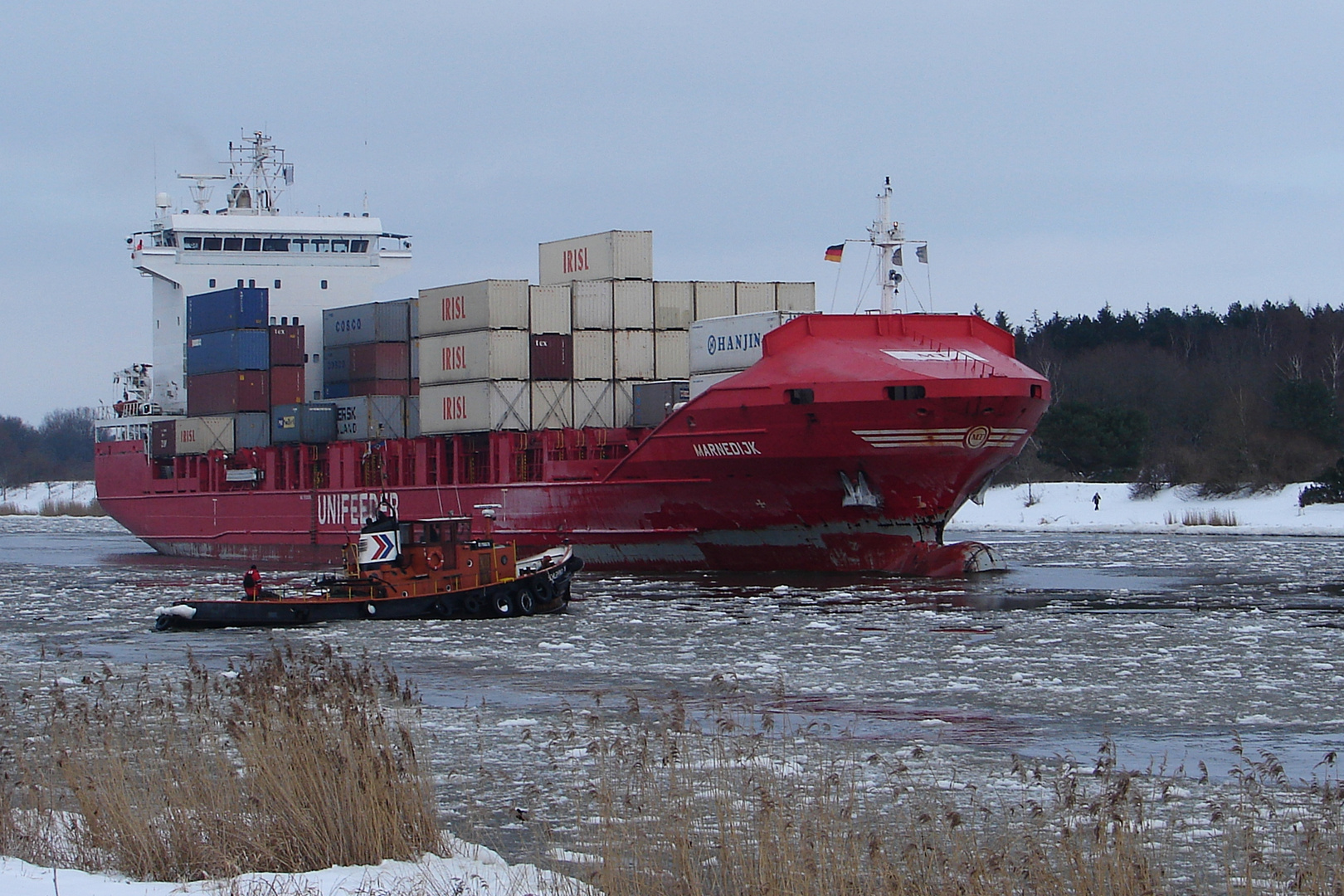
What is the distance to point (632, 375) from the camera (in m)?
33.8

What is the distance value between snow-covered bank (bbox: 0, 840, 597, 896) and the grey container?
115ft

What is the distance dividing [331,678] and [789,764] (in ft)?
11.3

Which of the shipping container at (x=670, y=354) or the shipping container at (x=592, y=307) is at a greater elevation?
the shipping container at (x=592, y=307)

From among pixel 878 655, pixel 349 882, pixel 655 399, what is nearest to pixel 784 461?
pixel 655 399

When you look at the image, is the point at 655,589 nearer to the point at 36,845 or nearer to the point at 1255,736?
the point at 1255,736

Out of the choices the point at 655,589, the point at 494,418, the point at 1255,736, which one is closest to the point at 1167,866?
the point at 1255,736

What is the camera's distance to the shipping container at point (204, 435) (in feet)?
140

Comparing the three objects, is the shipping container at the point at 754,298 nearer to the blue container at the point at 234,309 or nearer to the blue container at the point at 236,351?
the blue container at the point at 236,351

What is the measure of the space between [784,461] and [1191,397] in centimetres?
5034

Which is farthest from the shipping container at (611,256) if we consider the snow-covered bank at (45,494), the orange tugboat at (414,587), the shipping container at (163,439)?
the snow-covered bank at (45,494)

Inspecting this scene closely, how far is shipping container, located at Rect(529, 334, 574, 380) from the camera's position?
33469mm

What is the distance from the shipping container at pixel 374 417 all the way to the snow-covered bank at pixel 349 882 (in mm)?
30711

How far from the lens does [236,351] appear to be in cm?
4159

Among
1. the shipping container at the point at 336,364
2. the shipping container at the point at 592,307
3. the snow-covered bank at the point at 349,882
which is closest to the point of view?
the snow-covered bank at the point at 349,882
